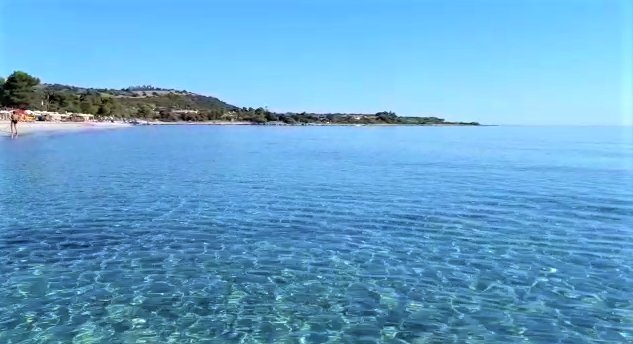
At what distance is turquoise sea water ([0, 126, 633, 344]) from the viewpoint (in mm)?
9344

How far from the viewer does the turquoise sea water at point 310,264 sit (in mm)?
9344

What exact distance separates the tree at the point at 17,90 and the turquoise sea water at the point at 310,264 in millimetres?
105765

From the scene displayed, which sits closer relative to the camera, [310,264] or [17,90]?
[310,264]

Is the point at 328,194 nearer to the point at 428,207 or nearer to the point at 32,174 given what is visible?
the point at 428,207

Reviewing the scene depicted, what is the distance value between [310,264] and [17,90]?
125 metres

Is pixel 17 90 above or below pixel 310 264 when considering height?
above

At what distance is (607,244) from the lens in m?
15.9

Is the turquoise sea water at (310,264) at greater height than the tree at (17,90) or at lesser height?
lesser

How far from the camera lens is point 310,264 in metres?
13.2

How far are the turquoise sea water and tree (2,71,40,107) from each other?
106 meters

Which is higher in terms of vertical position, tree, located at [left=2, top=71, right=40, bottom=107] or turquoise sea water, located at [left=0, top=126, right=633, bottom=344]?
tree, located at [left=2, top=71, right=40, bottom=107]

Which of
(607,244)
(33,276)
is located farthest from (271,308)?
(607,244)

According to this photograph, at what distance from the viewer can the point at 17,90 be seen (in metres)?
118

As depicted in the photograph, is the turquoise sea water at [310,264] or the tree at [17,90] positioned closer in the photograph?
the turquoise sea water at [310,264]
